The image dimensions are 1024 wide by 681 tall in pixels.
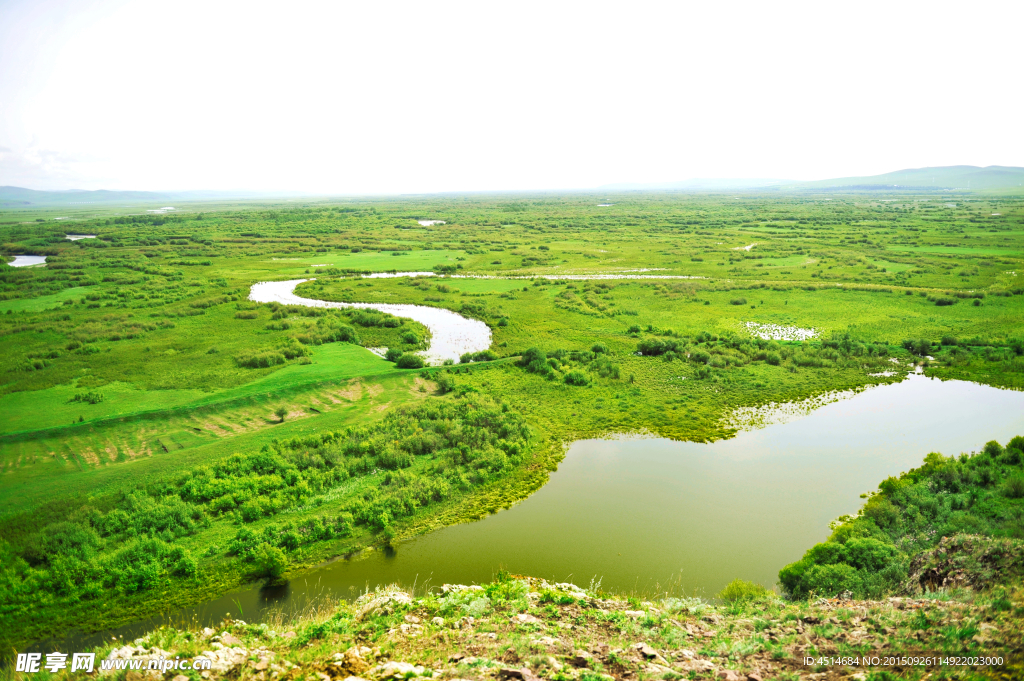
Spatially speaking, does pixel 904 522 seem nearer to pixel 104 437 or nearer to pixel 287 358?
pixel 104 437

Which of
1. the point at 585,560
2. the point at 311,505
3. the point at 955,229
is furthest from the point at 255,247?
the point at 955,229

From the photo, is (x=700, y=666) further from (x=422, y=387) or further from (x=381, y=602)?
(x=422, y=387)

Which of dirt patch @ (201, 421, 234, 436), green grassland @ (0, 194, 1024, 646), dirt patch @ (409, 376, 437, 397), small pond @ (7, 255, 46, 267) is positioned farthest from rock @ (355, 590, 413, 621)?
small pond @ (7, 255, 46, 267)

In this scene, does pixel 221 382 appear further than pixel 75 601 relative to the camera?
Yes

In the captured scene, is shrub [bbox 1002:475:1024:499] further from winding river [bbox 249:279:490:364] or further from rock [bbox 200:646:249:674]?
winding river [bbox 249:279:490:364]

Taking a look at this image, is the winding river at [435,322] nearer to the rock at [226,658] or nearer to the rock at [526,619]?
the rock at [526,619]

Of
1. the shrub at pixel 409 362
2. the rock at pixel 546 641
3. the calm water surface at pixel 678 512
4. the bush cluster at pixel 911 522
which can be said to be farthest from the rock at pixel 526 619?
the shrub at pixel 409 362
